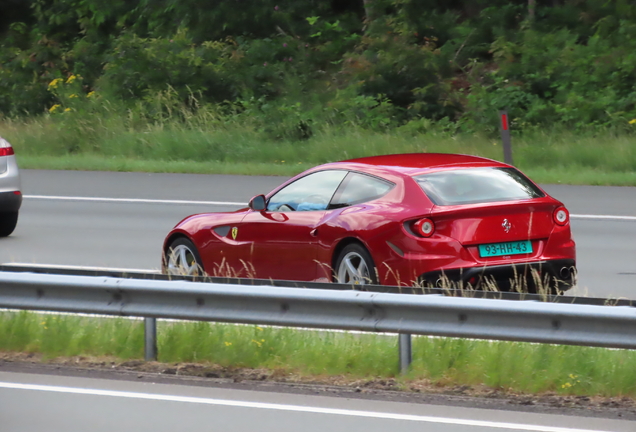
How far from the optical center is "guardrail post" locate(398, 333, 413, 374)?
7965 millimetres

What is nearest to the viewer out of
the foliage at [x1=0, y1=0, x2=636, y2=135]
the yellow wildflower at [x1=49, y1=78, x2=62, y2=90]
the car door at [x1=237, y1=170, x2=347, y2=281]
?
the car door at [x1=237, y1=170, x2=347, y2=281]

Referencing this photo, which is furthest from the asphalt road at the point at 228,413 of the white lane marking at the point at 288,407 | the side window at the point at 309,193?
the side window at the point at 309,193

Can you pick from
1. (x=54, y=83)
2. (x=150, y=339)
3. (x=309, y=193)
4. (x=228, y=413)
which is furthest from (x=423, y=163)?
(x=54, y=83)

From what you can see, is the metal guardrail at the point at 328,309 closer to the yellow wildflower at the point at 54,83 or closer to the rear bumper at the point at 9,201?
the rear bumper at the point at 9,201

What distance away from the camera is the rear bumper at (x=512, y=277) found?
9.44m

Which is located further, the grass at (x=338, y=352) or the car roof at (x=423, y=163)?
the car roof at (x=423, y=163)

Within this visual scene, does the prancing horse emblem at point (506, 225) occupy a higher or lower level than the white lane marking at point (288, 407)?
higher

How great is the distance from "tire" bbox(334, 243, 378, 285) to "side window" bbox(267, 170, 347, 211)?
60 cm

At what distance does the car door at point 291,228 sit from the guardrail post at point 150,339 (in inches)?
78.0

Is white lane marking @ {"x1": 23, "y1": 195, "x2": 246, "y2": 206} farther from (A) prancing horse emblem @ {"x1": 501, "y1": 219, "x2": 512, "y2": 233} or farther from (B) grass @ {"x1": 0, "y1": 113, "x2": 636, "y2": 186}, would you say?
(A) prancing horse emblem @ {"x1": 501, "y1": 219, "x2": 512, "y2": 233}

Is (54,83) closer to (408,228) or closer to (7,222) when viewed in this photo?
(7,222)

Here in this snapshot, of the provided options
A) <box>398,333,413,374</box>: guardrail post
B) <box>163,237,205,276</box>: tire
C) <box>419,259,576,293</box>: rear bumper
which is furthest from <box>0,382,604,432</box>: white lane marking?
<box>163,237,205,276</box>: tire

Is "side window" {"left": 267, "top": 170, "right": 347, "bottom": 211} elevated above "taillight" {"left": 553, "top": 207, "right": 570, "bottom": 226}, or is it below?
above

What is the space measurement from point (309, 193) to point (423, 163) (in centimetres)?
102
